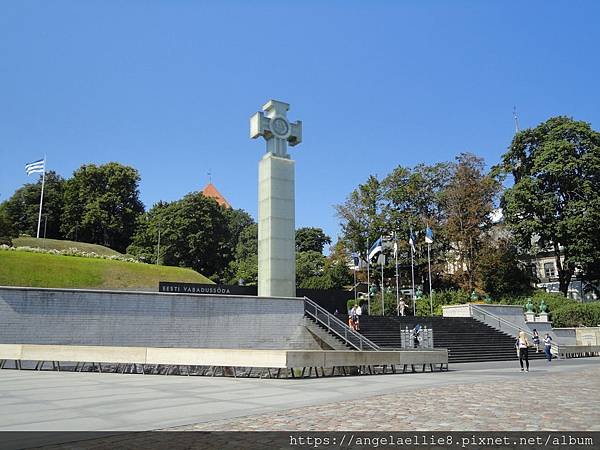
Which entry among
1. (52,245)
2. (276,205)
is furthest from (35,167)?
(276,205)

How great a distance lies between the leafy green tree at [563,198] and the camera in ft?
137

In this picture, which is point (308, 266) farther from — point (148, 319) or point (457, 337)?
point (148, 319)

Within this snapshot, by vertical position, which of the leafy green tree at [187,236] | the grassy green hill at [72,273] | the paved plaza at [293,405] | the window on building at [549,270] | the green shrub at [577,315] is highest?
the leafy green tree at [187,236]

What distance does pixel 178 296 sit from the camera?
25.4 meters

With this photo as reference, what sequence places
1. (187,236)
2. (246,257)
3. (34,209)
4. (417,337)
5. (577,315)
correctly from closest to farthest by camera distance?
(417,337) → (577,315) → (187,236) → (34,209) → (246,257)

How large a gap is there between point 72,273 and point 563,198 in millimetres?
40529

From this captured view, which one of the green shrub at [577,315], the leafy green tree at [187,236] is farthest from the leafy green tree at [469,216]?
Result: the leafy green tree at [187,236]

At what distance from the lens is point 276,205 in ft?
94.2

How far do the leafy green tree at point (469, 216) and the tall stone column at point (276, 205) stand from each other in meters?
21.3

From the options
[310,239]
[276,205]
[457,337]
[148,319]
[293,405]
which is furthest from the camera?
[310,239]

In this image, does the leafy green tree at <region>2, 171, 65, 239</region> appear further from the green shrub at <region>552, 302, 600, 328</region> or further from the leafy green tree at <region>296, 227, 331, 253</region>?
the green shrub at <region>552, 302, 600, 328</region>

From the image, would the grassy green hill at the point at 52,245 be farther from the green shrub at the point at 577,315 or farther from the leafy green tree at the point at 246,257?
the green shrub at the point at 577,315

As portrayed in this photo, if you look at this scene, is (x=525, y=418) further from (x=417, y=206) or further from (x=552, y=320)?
(x=417, y=206)

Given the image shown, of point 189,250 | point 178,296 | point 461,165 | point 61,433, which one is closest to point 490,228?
point 461,165
